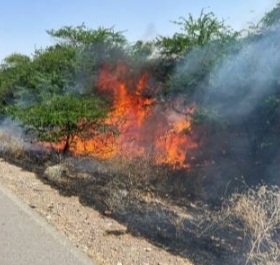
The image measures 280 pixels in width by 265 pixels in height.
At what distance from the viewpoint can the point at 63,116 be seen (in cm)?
1349

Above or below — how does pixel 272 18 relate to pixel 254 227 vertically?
above

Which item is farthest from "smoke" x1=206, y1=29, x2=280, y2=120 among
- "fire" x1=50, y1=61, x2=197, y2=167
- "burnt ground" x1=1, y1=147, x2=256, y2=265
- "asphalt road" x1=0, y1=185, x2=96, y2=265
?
"asphalt road" x1=0, y1=185, x2=96, y2=265

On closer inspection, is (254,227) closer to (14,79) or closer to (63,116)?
(63,116)

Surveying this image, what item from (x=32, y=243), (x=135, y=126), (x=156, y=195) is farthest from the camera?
(x=135, y=126)

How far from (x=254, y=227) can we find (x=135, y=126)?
970 centimetres

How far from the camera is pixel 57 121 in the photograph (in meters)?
13.4

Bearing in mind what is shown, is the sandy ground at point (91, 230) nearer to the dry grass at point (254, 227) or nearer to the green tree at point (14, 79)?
the dry grass at point (254, 227)

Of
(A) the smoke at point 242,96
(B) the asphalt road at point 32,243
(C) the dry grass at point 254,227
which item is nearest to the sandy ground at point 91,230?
(B) the asphalt road at point 32,243

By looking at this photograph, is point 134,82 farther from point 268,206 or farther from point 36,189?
point 268,206

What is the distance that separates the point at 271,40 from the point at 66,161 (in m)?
6.99

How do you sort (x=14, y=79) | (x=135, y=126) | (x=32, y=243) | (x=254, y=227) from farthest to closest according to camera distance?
1. (x=14, y=79)
2. (x=135, y=126)
3. (x=254, y=227)
4. (x=32, y=243)

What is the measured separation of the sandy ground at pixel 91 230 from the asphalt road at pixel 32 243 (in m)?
0.16

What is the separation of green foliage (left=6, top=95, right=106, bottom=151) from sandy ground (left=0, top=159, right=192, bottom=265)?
3.84m

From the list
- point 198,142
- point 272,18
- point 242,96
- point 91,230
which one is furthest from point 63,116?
point 91,230
